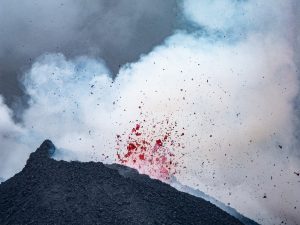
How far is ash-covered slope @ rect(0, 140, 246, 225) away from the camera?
119ft

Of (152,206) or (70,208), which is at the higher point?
(152,206)

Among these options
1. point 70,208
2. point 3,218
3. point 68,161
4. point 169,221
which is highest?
point 68,161

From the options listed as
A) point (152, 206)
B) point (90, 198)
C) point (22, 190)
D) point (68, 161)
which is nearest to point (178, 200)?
point (152, 206)

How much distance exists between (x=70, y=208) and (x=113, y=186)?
5616 millimetres

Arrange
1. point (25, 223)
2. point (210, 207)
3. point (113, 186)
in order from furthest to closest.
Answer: point (210, 207), point (113, 186), point (25, 223)

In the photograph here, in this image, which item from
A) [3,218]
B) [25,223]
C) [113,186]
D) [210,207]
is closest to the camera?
[25,223]

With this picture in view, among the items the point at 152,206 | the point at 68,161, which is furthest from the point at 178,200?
the point at 68,161

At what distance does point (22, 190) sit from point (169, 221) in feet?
55.0

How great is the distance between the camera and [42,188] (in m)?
40.0

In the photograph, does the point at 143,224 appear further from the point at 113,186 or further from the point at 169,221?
the point at 113,186

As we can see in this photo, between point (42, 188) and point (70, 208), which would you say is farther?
point (42, 188)

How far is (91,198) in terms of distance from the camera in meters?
38.6

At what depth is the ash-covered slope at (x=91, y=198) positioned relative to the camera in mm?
36281

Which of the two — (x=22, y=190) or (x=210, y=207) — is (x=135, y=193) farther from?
(x=22, y=190)
